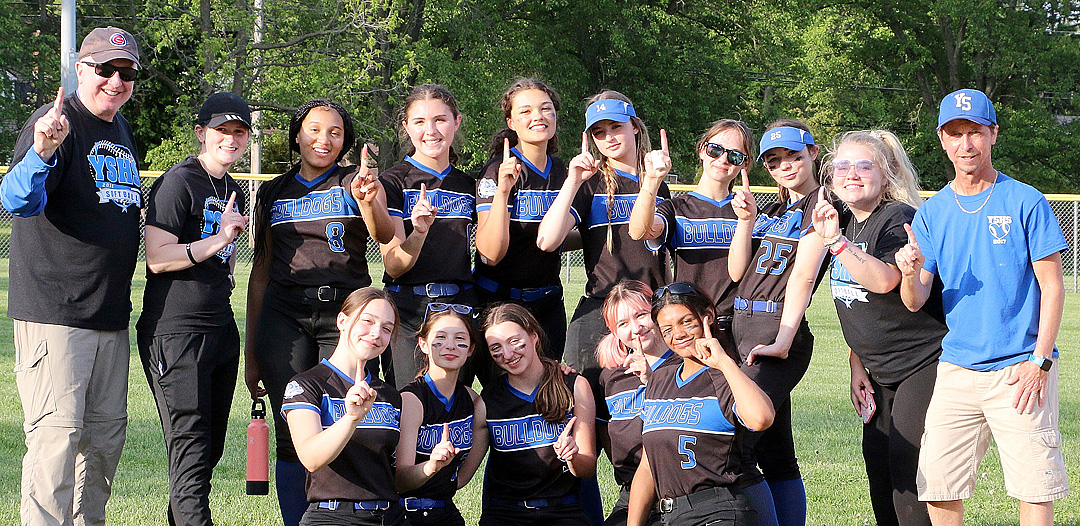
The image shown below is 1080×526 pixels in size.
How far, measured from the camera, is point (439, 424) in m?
4.17

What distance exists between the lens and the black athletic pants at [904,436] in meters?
4.17

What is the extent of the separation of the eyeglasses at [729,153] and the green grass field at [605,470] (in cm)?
206

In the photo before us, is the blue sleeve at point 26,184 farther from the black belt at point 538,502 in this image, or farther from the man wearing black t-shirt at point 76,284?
the black belt at point 538,502

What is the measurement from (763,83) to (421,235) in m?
31.8

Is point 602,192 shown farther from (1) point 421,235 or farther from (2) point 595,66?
(2) point 595,66

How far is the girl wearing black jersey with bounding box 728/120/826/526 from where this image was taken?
13.5 ft

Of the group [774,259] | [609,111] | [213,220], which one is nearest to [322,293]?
[213,220]

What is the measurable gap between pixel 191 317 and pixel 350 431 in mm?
1098

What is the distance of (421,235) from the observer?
4.31 m

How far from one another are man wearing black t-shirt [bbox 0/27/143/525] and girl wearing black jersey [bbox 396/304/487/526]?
1.33 meters

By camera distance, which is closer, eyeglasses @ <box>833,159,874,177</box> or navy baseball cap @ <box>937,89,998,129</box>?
navy baseball cap @ <box>937,89,998,129</box>

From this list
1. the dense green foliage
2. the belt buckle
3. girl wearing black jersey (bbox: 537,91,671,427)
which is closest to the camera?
the belt buckle

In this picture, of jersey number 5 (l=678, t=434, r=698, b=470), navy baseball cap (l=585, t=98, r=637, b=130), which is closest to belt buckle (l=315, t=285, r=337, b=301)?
navy baseball cap (l=585, t=98, r=637, b=130)

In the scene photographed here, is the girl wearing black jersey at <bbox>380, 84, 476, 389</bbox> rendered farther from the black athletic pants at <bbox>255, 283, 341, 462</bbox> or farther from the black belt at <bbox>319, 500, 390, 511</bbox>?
the black belt at <bbox>319, 500, 390, 511</bbox>
